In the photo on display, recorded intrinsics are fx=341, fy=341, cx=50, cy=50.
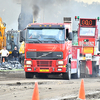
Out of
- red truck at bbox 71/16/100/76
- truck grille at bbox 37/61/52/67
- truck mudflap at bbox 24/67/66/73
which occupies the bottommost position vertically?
truck mudflap at bbox 24/67/66/73

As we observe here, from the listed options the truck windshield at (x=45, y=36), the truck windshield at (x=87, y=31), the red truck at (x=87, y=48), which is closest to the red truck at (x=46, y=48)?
the truck windshield at (x=45, y=36)

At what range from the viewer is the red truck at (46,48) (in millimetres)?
16984

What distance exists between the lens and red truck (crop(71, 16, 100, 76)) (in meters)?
22.7

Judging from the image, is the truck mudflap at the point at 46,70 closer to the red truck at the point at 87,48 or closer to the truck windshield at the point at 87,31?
the red truck at the point at 87,48

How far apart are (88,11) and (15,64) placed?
21.5 m

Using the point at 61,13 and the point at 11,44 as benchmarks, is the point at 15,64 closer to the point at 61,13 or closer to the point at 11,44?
the point at 11,44

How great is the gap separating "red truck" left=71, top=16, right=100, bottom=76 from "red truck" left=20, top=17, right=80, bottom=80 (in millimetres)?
2705

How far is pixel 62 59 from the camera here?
671 inches

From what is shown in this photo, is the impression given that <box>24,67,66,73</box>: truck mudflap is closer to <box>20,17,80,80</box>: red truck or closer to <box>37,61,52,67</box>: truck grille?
<box>20,17,80,80</box>: red truck

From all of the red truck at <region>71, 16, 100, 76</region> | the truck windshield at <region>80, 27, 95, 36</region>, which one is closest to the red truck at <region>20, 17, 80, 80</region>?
the red truck at <region>71, 16, 100, 76</region>

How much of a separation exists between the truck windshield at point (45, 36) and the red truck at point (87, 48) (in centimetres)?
307

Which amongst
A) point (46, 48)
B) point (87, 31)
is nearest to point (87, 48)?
point (87, 31)

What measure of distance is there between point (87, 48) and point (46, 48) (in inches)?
301

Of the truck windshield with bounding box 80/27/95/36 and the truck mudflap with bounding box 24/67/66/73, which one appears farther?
the truck windshield with bounding box 80/27/95/36
